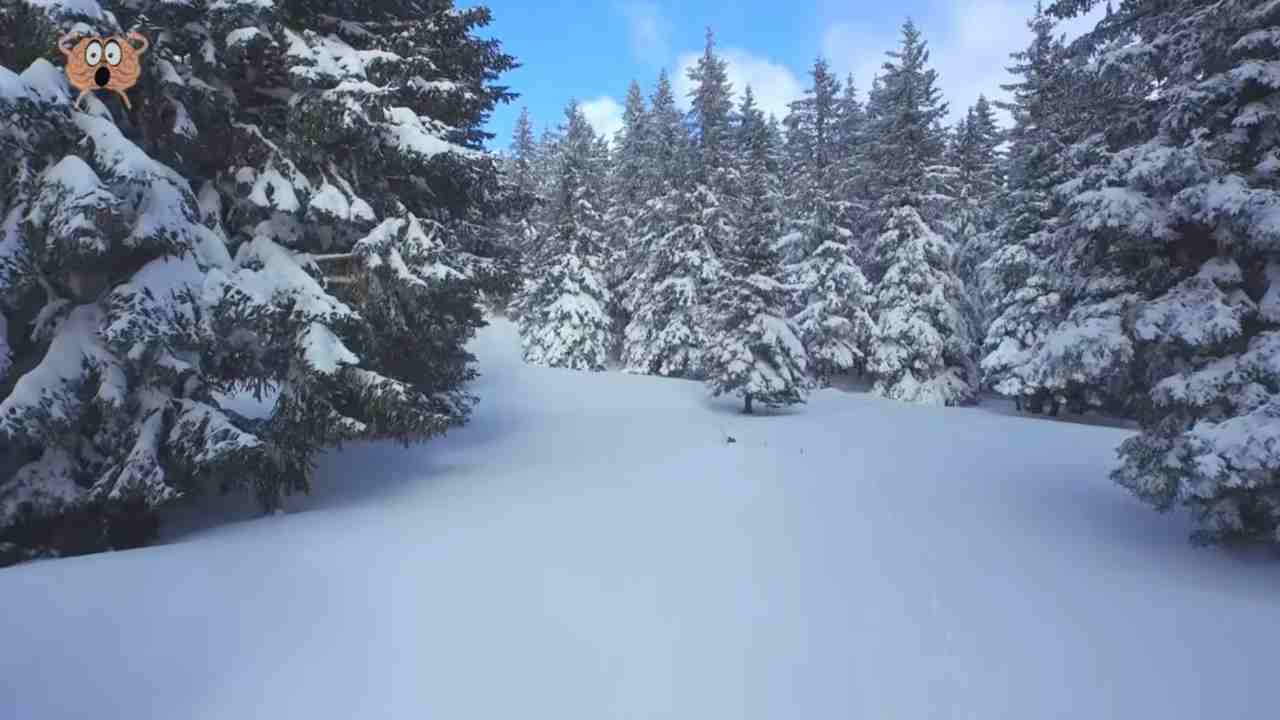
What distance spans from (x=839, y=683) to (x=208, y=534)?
7.15 meters

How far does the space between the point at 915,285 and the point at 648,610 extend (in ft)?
87.6

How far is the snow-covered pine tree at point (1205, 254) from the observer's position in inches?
280

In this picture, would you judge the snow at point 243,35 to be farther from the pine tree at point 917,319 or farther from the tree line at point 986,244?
the pine tree at point 917,319

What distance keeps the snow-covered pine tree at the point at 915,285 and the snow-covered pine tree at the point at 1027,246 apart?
1.74 meters

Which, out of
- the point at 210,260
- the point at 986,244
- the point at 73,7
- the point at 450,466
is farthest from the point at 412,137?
the point at 986,244


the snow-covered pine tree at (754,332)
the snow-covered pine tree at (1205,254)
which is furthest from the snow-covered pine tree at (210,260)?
the snow-covered pine tree at (754,332)

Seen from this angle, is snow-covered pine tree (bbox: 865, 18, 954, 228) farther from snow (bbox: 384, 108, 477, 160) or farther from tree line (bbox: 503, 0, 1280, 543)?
snow (bbox: 384, 108, 477, 160)

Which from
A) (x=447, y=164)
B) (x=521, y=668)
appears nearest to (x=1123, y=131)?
(x=447, y=164)

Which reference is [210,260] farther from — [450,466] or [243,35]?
[450,466]

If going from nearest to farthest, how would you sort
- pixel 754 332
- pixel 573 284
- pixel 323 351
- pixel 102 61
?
pixel 102 61 < pixel 323 351 < pixel 754 332 < pixel 573 284

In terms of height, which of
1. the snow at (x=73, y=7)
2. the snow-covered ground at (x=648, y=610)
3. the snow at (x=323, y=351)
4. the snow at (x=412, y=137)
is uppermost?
the snow at (x=73, y=7)

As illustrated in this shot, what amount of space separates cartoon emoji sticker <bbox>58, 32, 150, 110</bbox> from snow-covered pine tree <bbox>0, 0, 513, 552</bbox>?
0.66 feet

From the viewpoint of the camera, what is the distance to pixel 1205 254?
26.6 feet

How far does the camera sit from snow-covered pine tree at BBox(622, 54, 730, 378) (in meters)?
32.0
